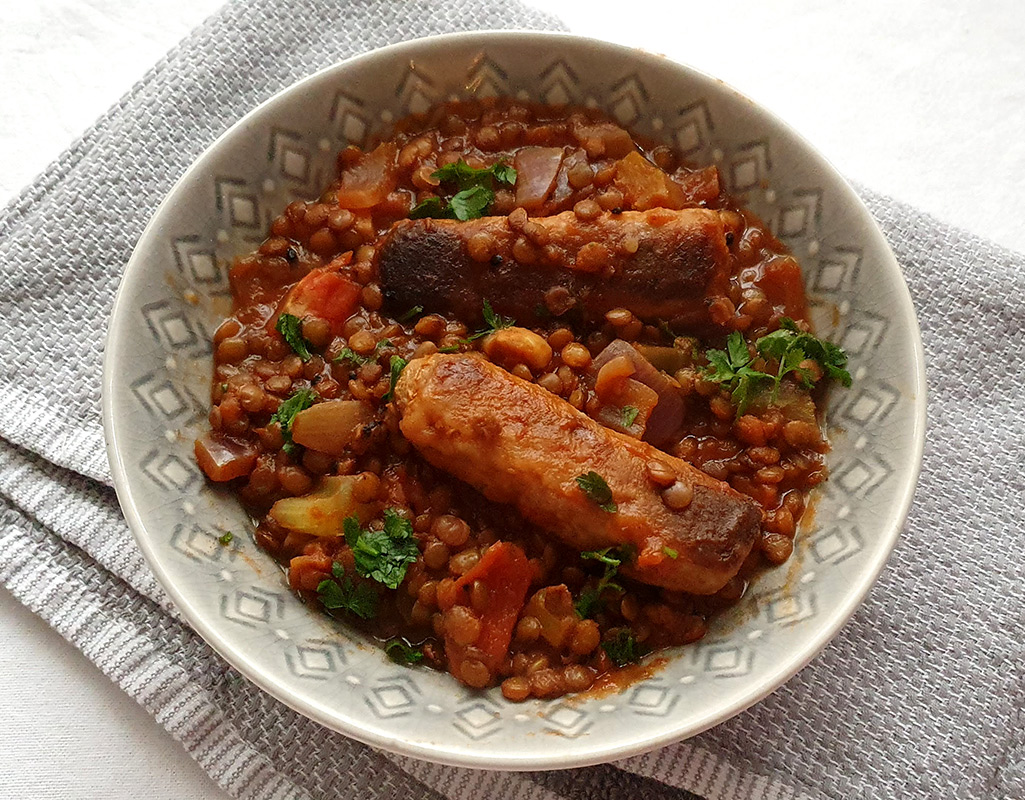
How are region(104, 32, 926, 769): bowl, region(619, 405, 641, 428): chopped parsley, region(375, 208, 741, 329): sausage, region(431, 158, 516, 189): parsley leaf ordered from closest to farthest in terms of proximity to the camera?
1. region(104, 32, 926, 769): bowl
2. region(619, 405, 641, 428): chopped parsley
3. region(375, 208, 741, 329): sausage
4. region(431, 158, 516, 189): parsley leaf

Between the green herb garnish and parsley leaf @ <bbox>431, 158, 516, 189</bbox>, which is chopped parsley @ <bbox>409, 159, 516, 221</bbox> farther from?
the green herb garnish

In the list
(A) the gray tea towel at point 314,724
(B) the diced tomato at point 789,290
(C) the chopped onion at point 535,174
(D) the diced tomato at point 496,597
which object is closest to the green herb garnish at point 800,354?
(B) the diced tomato at point 789,290

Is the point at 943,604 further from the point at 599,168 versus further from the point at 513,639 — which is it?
the point at 599,168

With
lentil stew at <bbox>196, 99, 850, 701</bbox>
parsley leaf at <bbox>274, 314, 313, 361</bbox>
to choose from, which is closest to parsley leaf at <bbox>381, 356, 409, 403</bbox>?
lentil stew at <bbox>196, 99, 850, 701</bbox>

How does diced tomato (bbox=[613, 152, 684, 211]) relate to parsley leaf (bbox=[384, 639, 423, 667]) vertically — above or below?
above

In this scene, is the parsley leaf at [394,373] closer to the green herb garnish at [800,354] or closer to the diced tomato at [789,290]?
the green herb garnish at [800,354]
